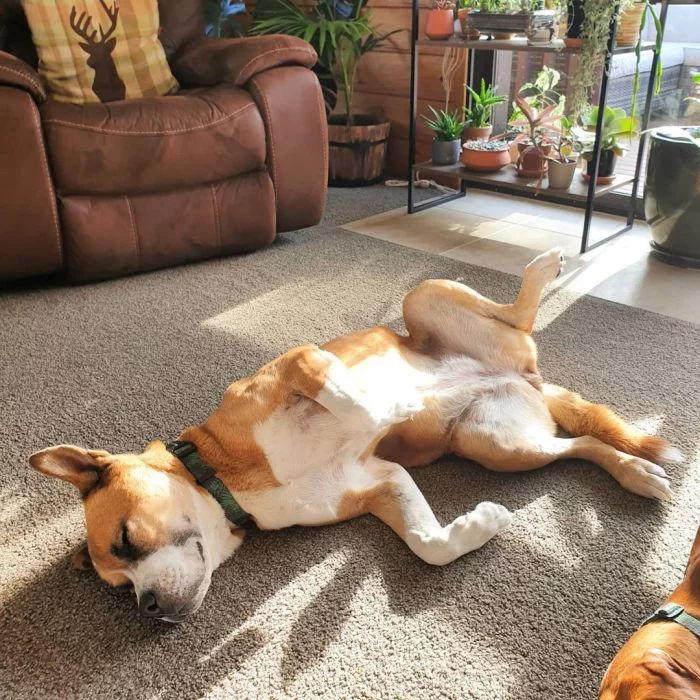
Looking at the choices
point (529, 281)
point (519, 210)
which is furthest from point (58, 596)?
point (519, 210)

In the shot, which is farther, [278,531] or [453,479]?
[453,479]

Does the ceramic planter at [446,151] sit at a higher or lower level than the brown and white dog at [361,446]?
higher

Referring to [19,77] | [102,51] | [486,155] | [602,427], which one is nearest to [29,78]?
[19,77]

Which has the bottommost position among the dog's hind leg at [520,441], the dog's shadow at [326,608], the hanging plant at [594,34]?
the dog's shadow at [326,608]

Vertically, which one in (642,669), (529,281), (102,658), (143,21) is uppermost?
(143,21)

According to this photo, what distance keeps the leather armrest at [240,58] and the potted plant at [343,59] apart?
0.56 metres

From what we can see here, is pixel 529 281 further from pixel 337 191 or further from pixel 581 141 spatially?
pixel 337 191

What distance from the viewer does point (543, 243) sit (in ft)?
8.80

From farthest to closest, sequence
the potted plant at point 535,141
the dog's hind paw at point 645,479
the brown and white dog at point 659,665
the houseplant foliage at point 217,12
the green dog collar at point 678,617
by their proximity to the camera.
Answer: the houseplant foliage at point 217,12, the potted plant at point 535,141, the dog's hind paw at point 645,479, the green dog collar at point 678,617, the brown and white dog at point 659,665

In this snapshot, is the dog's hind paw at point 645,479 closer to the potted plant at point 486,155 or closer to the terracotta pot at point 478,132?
the potted plant at point 486,155

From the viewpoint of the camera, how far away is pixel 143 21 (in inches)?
99.4

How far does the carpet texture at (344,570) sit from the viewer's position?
1021mm

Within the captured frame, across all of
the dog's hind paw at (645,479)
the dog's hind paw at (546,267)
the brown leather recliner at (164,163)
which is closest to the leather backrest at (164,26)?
the brown leather recliner at (164,163)

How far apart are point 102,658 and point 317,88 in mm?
2104
